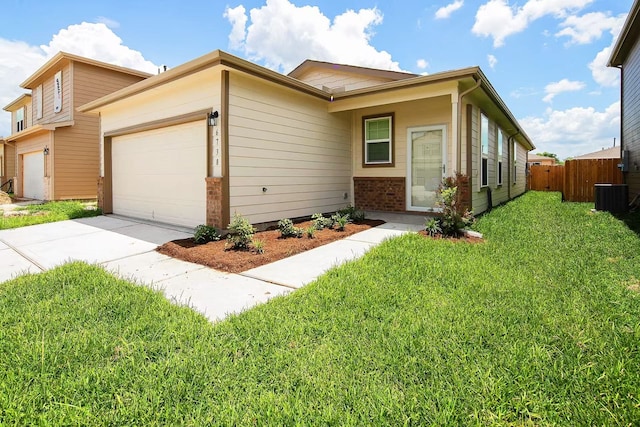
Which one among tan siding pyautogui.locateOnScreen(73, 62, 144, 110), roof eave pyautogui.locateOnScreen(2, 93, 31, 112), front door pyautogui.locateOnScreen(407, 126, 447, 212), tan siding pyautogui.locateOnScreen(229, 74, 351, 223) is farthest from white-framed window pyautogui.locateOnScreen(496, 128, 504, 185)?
roof eave pyautogui.locateOnScreen(2, 93, 31, 112)

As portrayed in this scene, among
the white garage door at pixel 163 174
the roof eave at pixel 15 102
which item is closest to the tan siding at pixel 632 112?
the white garage door at pixel 163 174

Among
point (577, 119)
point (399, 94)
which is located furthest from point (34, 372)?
point (577, 119)

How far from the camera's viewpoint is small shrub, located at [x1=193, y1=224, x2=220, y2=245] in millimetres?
5727

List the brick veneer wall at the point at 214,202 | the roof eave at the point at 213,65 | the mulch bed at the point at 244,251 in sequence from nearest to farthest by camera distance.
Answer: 1. the mulch bed at the point at 244,251
2. the roof eave at the point at 213,65
3. the brick veneer wall at the point at 214,202

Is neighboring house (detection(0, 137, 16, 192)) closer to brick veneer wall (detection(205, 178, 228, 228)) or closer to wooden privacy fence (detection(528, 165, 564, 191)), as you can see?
brick veneer wall (detection(205, 178, 228, 228))

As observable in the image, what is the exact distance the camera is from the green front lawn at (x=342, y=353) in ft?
5.65

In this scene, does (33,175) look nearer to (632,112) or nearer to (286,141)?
(286,141)

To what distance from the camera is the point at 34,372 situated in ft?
6.71

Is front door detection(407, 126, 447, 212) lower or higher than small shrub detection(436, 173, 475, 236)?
higher

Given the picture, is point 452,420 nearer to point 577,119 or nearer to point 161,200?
point 161,200

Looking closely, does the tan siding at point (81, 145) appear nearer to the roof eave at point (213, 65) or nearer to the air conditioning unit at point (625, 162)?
the roof eave at point (213, 65)

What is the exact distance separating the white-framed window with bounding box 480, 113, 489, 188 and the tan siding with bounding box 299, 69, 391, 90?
2912 mm

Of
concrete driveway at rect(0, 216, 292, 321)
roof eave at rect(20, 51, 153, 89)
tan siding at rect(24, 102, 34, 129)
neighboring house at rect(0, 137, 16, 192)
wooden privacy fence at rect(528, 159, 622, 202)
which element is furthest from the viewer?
neighboring house at rect(0, 137, 16, 192)

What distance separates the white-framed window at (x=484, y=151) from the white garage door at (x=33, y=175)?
1607 cm
